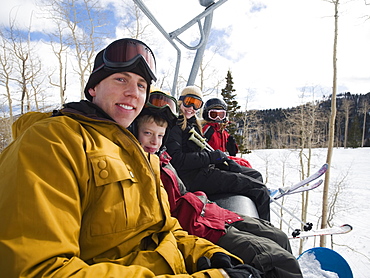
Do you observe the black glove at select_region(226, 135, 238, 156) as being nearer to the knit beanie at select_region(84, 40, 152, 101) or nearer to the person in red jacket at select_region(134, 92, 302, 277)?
the person in red jacket at select_region(134, 92, 302, 277)

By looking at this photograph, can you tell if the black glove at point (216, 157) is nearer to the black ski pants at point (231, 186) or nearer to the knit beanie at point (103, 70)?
the black ski pants at point (231, 186)

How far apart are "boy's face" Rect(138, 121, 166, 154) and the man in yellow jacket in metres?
0.73

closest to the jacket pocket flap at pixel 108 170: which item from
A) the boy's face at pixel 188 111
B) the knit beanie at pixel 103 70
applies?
the knit beanie at pixel 103 70

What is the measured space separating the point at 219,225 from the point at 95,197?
1096 millimetres

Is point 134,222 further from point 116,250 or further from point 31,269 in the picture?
point 31,269

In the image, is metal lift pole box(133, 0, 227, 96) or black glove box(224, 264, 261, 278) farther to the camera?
metal lift pole box(133, 0, 227, 96)

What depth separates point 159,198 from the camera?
3.75 ft

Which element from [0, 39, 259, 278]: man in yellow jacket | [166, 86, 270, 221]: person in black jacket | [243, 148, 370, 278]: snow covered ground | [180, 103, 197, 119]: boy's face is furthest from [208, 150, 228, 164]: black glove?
[243, 148, 370, 278]: snow covered ground

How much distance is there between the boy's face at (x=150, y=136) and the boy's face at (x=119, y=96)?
76 cm

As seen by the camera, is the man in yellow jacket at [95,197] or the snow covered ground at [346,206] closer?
the man in yellow jacket at [95,197]

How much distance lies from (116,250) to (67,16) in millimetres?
18754

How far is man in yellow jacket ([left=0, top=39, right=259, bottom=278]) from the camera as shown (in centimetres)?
62

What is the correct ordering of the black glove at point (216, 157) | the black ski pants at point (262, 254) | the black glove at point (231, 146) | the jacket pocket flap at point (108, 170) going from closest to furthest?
the jacket pocket flap at point (108, 170), the black ski pants at point (262, 254), the black glove at point (216, 157), the black glove at point (231, 146)

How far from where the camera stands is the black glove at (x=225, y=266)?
0.99 m
